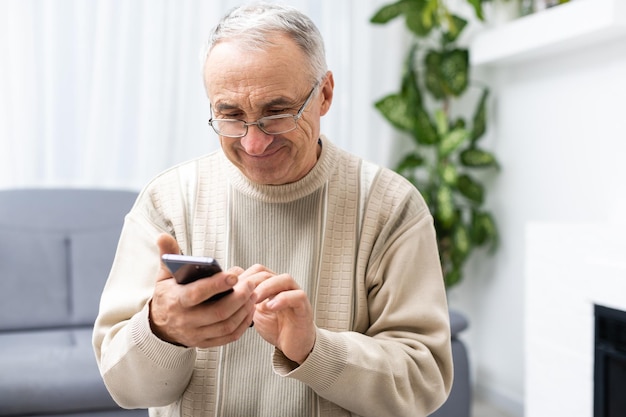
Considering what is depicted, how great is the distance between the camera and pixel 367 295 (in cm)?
132

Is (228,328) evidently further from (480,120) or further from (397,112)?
(480,120)

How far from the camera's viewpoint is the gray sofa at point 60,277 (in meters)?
2.17

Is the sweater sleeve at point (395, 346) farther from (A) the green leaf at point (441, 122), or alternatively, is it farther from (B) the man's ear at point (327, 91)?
(A) the green leaf at point (441, 122)

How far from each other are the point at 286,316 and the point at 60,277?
171 centimetres

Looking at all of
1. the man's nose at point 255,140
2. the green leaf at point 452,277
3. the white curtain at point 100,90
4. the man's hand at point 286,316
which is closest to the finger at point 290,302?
the man's hand at point 286,316

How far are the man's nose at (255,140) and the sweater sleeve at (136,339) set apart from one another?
0.83ft

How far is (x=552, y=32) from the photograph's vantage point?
8.77ft

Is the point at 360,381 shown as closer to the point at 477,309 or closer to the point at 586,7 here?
the point at 586,7

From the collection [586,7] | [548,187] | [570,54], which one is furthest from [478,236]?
[586,7]

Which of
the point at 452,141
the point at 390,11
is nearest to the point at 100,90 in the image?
the point at 390,11

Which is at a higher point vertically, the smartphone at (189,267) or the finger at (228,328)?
the smartphone at (189,267)

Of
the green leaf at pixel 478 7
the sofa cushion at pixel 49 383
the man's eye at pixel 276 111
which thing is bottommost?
the sofa cushion at pixel 49 383

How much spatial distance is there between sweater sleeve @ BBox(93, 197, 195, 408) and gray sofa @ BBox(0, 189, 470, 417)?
2.84 ft

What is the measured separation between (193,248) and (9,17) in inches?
77.6
